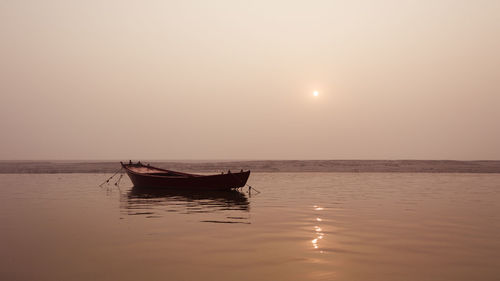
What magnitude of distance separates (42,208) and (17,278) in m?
10.6

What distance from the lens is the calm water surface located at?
22.1ft

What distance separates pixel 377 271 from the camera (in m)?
6.72

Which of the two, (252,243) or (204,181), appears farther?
(204,181)

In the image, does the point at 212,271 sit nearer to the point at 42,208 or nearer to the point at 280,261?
the point at 280,261

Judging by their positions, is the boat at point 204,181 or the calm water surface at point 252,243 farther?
the boat at point 204,181

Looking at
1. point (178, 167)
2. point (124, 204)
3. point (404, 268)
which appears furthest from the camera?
point (178, 167)

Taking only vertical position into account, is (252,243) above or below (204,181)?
below

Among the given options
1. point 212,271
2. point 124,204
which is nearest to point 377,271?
point 212,271

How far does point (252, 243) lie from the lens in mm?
8969

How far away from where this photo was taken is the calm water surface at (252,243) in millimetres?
6727

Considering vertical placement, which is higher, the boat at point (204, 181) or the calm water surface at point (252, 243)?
the boat at point (204, 181)

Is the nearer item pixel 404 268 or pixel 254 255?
pixel 404 268

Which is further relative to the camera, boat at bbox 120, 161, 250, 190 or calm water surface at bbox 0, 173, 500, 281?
boat at bbox 120, 161, 250, 190

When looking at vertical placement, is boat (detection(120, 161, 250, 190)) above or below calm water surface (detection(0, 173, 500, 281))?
above
